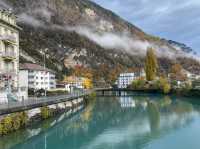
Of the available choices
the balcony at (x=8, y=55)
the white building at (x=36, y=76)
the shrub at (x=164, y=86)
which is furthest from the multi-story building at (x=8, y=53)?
the shrub at (x=164, y=86)

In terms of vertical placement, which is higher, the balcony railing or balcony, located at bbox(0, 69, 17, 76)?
the balcony railing

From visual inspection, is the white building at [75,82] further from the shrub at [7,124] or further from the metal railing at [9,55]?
the shrub at [7,124]

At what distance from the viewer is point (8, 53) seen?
53062 millimetres

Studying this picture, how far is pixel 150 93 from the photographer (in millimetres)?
153875

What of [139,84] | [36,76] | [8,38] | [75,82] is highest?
[8,38]

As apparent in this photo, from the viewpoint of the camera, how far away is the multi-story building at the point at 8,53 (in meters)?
50.6

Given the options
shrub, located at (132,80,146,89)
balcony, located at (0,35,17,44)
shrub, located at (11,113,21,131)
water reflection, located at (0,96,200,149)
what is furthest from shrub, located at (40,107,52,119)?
shrub, located at (132,80,146,89)

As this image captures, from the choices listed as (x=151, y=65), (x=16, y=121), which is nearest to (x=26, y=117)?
(x=16, y=121)

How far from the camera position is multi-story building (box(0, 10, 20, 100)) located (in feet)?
166

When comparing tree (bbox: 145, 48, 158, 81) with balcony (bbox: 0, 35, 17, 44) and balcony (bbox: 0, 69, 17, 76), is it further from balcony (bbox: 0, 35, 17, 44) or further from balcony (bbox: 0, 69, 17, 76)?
balcony (bbox: 0, 69, 17, 76)

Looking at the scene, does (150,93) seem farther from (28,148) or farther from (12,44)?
(28,148)

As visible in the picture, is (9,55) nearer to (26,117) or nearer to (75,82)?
(26,117)

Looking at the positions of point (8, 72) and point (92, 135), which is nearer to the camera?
point (92, 135)

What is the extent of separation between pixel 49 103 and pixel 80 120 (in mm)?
7033
